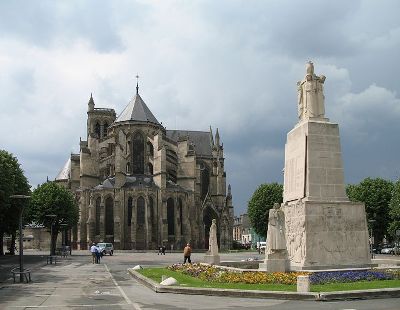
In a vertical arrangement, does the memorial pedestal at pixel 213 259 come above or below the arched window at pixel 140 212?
below

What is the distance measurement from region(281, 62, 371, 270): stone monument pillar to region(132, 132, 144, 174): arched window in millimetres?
65896

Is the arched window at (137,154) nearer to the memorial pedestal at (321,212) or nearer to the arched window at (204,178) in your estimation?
the arched window at (204,178)

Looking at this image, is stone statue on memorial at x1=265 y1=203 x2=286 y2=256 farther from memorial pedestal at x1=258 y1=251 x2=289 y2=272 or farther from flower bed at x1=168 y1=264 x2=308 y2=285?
flower bed at x1=168 y1=264 x2=308 y2=285

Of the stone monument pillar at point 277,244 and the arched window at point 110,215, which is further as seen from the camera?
the arched window at point 110,215

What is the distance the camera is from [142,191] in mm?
78750

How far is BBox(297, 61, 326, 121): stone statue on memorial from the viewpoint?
22844 millimetres

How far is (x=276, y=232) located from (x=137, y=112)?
236 ft

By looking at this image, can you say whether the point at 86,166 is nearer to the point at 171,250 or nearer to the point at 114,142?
the point at 114,142

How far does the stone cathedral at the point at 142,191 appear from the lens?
3059 inches

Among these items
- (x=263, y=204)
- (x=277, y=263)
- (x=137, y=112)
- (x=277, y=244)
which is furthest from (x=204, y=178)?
A: (x=277, y=244)

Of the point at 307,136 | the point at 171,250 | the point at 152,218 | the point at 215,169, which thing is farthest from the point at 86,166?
the point at 307,136

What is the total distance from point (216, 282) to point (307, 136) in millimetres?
7157

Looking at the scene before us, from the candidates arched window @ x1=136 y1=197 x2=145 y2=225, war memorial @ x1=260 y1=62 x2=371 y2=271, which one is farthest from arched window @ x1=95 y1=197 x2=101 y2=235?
A: war memorial @ x1=260 y1=62 x2=371 y2=271

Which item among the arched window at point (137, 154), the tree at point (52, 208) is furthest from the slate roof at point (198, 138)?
the tree at point (52, 208)
